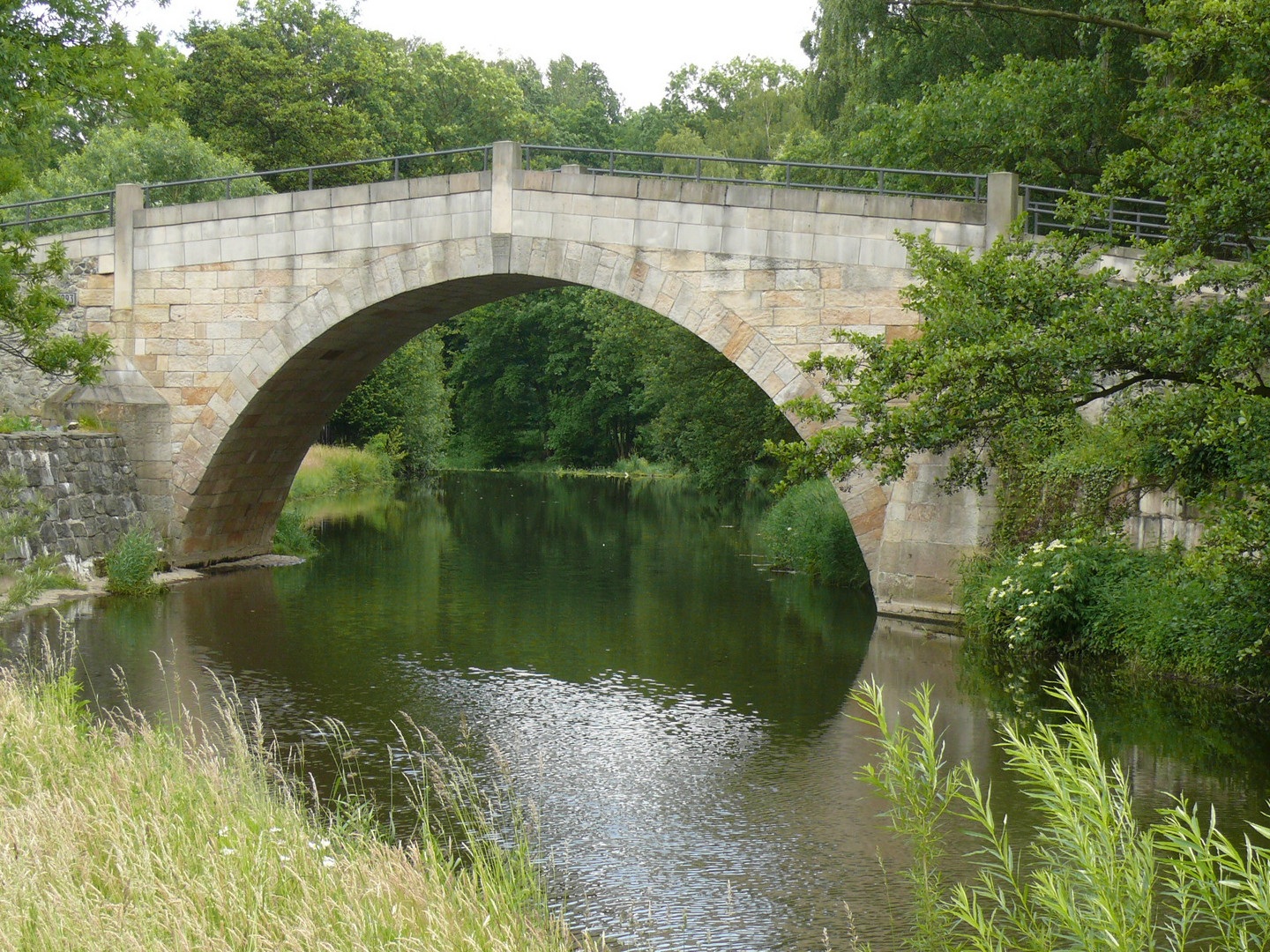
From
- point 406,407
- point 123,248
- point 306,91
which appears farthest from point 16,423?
point 406,407

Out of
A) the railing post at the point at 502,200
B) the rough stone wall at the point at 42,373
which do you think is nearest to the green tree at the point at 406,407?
the rough stone wall at the point at 42,373

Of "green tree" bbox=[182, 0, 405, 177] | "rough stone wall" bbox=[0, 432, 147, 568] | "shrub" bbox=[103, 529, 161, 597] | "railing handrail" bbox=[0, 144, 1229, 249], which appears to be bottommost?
"shrub" bbox=[103, 529, 161, 597]

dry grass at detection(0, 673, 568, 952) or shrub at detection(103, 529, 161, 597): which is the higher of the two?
shrub at detection(103, 529, 161, 597)

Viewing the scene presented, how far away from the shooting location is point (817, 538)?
1698 centimetres

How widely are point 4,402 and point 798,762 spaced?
12.7 metres

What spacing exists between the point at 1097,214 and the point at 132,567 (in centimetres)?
1046

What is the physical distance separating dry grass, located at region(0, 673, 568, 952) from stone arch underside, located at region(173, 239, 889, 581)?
867cm

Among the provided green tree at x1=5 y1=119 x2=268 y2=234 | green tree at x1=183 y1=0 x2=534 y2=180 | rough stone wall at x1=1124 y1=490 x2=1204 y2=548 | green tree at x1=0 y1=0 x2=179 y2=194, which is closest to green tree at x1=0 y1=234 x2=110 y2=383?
green tree at x1=0 y1=0 x2=179 y2=194

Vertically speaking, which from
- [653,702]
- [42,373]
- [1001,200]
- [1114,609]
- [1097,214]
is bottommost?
[653,702]

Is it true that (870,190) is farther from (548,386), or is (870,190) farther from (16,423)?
(548,386)

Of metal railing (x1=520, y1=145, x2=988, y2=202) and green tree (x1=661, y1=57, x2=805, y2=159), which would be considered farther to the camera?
green tree (x1=661, y1=57, x2=805, y2=159)

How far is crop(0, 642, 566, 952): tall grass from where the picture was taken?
4.06m

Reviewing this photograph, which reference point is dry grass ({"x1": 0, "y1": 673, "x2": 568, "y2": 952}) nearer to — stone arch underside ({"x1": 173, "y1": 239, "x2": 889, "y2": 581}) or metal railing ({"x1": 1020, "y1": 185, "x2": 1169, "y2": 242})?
metal railing ({"x1": 1020, "y1": 185, "x2": 1169, "y2": 242})

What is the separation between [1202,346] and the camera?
26.9 feet
